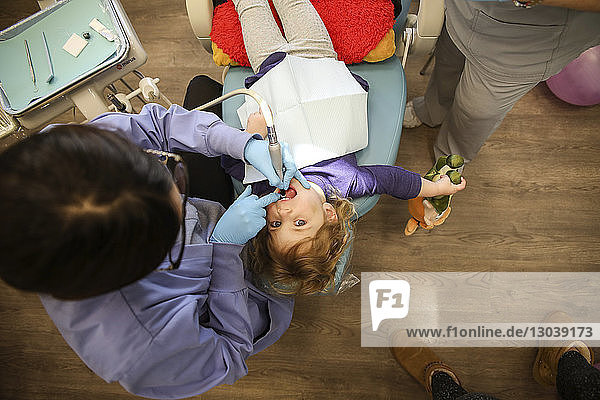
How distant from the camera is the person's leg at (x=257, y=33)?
1345 millimetres

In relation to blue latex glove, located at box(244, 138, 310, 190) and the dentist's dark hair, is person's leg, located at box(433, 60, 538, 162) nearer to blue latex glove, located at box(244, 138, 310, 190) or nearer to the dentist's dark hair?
blue latex glove, located at box(244, 138, 310, 190)

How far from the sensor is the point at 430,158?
1.83 meters

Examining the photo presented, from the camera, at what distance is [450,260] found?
1.69 meters

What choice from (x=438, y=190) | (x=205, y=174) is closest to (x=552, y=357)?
(x=438, y=190)

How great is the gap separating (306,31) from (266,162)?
575 mm

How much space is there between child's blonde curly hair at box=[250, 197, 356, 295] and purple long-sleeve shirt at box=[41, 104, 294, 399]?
0.23ft

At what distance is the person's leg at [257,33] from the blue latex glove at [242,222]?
60 cm

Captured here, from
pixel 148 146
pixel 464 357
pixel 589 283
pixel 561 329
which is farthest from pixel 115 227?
pixel 589 283

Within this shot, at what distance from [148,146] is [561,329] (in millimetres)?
1660

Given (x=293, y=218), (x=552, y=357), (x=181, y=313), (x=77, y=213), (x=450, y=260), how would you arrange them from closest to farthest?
(x=77, y=213) < (x=181, y=313) < (x=293, y=218) < (x=552, y=357) < (x=450, y=260)

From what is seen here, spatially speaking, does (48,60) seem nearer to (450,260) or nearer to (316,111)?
(316,111)

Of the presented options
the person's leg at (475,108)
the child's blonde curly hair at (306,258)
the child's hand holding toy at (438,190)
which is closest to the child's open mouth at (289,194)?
the child's blonde curly hair at (306,258)

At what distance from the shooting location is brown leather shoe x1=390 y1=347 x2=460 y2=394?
60.2 inches

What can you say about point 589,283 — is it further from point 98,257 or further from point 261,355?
point 98,257
